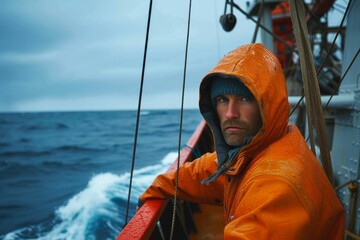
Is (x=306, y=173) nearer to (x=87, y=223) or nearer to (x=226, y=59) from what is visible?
(x=226, y=59)

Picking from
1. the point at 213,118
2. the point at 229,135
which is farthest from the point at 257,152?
the point at 213,118

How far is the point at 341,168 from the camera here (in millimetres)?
2996

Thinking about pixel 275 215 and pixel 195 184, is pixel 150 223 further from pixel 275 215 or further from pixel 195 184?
pixel 275 215

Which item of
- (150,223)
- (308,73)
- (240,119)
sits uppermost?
(308,73)

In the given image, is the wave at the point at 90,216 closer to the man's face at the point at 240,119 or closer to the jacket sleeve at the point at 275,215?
the man's face at the point at 240,119

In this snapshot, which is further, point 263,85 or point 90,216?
point 90,216

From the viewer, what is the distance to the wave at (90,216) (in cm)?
558

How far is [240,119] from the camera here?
153 centimetres

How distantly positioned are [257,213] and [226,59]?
869 mm

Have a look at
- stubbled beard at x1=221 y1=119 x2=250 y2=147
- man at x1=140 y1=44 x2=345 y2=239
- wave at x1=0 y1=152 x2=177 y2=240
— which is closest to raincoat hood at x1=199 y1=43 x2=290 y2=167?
man at x1=140 y1=44 x2=345 y2=239

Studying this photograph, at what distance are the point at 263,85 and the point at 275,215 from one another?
2.00 feet

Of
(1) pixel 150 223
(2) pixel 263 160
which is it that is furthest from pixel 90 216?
(2) pixel 263 160

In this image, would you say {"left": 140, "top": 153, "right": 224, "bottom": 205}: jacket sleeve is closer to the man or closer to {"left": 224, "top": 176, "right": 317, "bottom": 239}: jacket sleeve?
the man

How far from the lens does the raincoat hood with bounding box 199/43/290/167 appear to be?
4.44 ft
